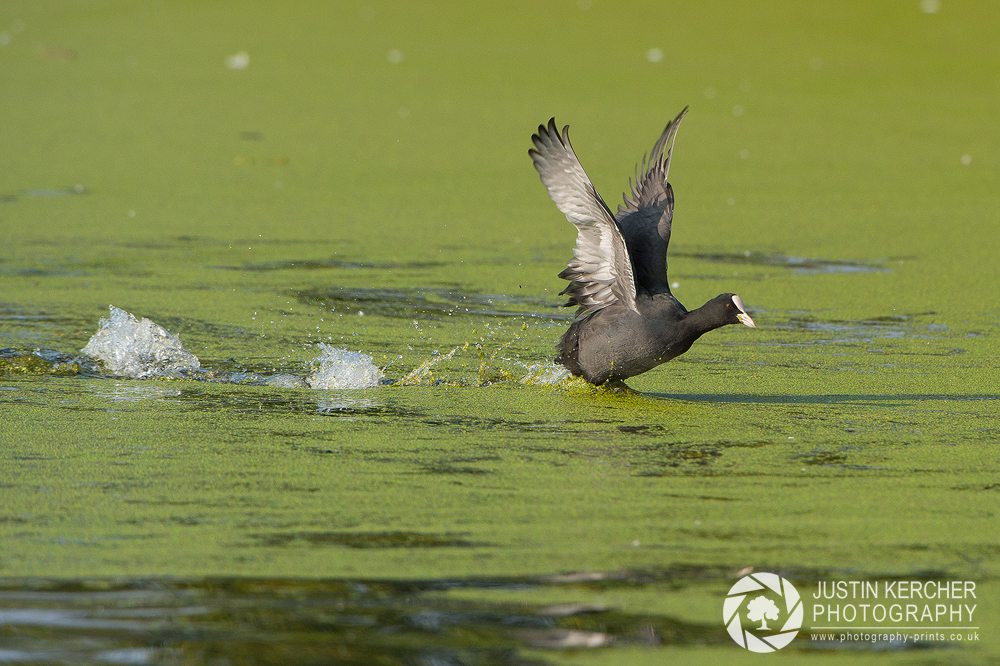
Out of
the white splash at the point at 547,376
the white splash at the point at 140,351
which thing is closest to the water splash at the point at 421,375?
the white splash at the point at 547,376

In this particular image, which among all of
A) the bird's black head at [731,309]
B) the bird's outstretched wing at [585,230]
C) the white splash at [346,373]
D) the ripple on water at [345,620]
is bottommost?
the ripple on water at [345,620]

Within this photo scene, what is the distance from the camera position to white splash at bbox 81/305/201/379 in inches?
171

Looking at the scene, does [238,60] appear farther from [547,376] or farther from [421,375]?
[547,376]

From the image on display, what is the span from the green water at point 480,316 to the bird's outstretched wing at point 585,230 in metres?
0.35

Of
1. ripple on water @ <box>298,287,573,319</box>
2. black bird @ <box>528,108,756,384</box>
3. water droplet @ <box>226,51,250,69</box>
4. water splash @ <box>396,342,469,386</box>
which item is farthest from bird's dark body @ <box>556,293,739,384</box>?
water droplet @ <box>226,51,250,69</box>

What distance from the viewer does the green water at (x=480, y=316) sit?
2531 millimetres

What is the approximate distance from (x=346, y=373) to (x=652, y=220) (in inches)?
47.8

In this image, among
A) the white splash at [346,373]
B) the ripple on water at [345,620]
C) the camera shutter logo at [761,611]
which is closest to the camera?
the ripple on water at [345,620]

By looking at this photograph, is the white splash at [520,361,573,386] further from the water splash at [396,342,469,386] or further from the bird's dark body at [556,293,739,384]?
the water splash at [396,342,469,386]

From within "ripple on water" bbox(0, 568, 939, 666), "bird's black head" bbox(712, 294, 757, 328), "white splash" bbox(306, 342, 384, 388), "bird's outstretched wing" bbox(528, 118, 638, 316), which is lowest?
"ripple on water" bbox(0, 568, 939, 666)

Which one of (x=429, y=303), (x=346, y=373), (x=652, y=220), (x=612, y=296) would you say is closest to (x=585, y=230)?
(x=612, y=296)

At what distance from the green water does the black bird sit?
0.19 metres

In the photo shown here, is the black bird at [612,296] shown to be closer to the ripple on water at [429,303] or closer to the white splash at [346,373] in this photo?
the white splash at [346,373]

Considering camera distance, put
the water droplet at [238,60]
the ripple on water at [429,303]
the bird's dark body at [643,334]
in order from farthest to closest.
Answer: the water droplet at [238,60]
the ripple on water at [429,303]
the bird's dark body at [643,334]
